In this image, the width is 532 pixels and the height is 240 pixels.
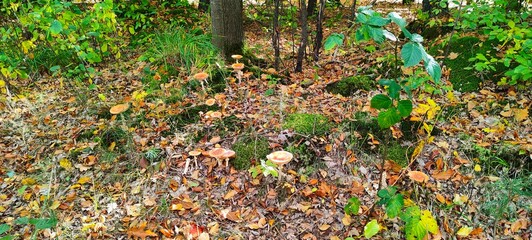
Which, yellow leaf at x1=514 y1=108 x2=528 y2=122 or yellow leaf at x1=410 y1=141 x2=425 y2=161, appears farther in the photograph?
yellow leaf at x1=514 y1=108 x2=528 y2=122

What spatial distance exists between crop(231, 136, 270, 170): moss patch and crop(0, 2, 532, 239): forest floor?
23 mm

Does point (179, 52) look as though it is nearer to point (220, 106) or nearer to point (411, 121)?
point (220, 106)

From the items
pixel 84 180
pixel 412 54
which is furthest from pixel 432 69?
pixel 84 180

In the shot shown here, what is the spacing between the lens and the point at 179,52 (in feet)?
15.8

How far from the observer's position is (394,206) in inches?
91.7

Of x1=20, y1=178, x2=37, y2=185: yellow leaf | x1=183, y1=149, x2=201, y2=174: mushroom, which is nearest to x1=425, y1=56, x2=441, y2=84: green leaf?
x1=183, y1=149, x2=201, y2=174: mushroom

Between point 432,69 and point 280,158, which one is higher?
point 432,69

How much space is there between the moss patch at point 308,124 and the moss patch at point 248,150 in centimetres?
34

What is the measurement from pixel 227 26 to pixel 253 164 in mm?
2352

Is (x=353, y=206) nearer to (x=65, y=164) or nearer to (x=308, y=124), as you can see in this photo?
(x=308, y=124)

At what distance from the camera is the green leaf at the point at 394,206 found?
2289mm

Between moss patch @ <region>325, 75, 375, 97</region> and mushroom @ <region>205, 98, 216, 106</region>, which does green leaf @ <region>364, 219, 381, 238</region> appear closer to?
moss patch @ <region>325, 75, 375, 97</region>

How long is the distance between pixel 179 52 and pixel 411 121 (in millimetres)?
3215

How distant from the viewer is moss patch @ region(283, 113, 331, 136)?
11.3 ft
